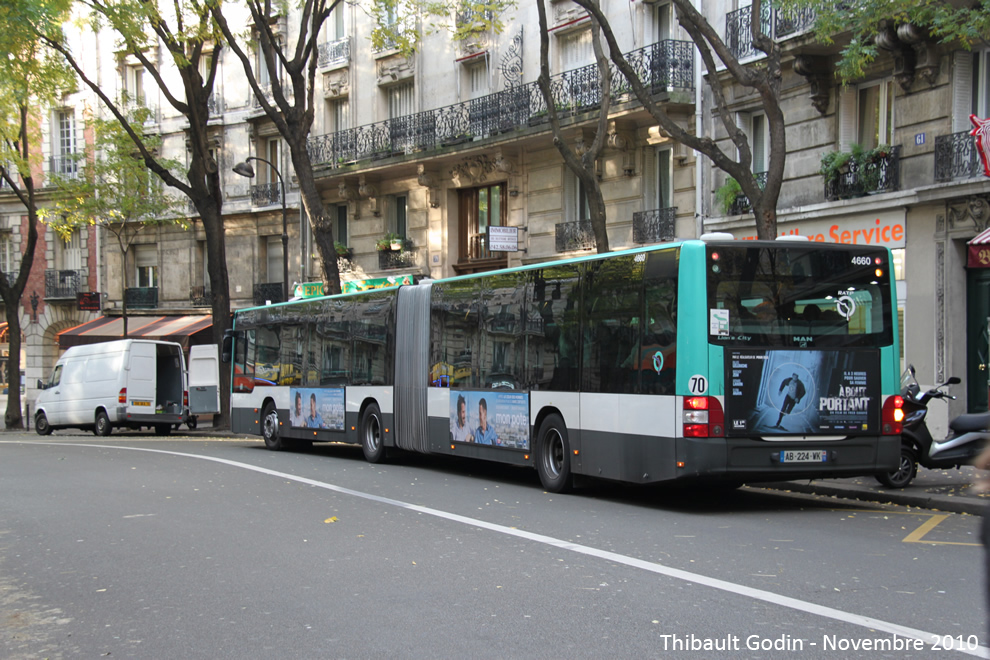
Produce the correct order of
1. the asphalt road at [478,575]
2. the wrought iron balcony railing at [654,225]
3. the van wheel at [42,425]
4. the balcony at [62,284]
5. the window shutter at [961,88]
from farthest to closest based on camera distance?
the balcony at [62,284] < the van wheel at [42,425] < the wrought iron balcony railing at [654,225] < the window shutter at [961,88] < the asphalt road at [478,575]

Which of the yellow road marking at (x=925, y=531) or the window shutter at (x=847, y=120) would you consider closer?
the yellow road marking at (x=925, y=531)

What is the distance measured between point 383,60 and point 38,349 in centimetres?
2227

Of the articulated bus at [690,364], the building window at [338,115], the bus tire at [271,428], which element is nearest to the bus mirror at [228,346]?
the bus tire at [271,428]

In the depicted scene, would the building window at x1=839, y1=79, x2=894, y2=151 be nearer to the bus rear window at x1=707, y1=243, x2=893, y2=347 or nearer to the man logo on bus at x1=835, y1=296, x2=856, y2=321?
the bus rear window at x1=707, y1=243, x2=893, y2=347

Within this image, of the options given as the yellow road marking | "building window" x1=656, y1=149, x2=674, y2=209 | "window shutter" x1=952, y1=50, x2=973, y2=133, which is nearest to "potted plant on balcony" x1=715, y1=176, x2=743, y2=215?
"building window" x1=656, y1=149, x2=674, y2=209

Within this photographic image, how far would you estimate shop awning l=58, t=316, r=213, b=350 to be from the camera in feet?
121

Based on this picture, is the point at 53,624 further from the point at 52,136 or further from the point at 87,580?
the point at 52,136

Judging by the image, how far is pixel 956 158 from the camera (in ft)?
56.9

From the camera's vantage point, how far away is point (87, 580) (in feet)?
24.6

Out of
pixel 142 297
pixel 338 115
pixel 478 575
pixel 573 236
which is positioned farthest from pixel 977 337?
pixel 142 297

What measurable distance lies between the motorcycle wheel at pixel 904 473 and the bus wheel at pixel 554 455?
3624 millimetres

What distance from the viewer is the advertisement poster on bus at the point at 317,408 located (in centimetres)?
1891

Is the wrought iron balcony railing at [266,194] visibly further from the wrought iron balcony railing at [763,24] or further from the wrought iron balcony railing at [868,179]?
the wrought iron balcony railing at [868,179]

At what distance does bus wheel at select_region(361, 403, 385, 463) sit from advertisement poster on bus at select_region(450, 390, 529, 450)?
8.49 feet
